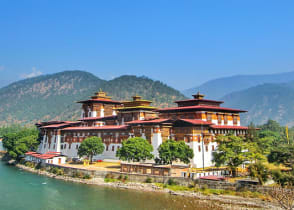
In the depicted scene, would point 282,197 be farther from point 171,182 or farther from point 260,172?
point 171,182

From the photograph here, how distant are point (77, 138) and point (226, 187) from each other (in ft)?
136

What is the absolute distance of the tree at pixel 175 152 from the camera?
48594mm

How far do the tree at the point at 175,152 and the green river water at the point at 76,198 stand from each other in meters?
9.70

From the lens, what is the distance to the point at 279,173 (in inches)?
1375

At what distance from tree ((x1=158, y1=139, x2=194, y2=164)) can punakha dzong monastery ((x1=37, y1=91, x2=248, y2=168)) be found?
7.23ft

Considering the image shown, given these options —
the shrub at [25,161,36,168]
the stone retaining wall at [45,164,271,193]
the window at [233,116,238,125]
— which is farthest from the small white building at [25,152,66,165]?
the window at [233,116,238,125]

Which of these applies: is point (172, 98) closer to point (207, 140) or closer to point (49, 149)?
point (49, 149)

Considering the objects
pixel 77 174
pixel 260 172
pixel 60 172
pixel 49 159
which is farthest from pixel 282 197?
pixel 49 159

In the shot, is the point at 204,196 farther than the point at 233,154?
No

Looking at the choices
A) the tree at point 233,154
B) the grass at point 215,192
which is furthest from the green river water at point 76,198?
the tree at point 233,154

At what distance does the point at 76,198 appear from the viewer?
128ft

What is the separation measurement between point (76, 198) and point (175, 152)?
669 inches

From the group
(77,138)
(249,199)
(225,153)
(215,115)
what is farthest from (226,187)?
(77,138)

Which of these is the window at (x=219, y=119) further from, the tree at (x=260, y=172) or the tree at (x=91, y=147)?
the tree at (x=91, y=147)
